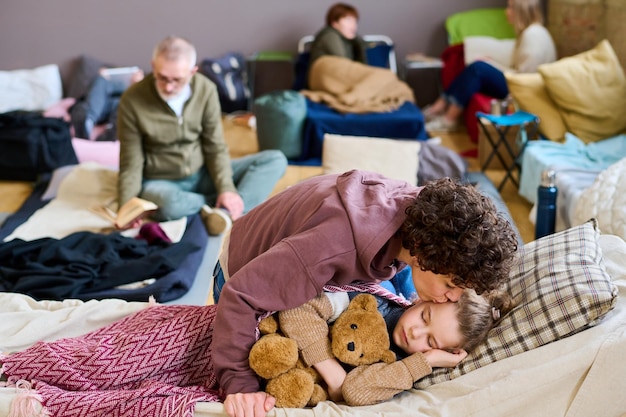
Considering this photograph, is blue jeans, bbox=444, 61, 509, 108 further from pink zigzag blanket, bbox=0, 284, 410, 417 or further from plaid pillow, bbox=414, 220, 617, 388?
pink zigzag blanket, bbox=0, 284, 410, 417

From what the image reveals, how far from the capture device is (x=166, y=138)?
11.7 feet

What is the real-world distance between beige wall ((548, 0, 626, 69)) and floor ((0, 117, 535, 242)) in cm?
93

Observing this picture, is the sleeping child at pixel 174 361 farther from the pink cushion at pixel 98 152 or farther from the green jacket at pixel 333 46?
the green jacket at pixel 333 46

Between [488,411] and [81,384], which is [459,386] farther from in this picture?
[81,384]

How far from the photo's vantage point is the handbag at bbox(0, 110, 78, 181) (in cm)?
434

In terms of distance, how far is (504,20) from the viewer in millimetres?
5984

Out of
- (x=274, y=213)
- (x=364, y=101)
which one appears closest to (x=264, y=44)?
(x=364, y=101)

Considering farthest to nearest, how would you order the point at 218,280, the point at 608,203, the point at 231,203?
the point at 231,203
the point at 608,203
the point at 218,280

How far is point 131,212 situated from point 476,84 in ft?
9.13

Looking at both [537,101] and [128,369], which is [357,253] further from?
[537,101]

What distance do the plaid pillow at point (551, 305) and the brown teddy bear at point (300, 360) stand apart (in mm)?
184

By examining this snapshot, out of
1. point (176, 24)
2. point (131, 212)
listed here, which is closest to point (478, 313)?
point (131, 212)

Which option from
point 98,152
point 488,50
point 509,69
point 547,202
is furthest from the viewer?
point 488,50

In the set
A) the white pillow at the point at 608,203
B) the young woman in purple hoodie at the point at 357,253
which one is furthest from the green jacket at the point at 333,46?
the young woman in purple hoodie at the point at 357,253
